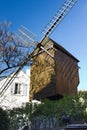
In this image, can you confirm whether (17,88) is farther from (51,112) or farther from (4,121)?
(51,112)

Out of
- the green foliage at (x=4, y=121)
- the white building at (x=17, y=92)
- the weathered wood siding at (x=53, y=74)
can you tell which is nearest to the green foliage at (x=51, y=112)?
the green foliage at (x=4, y=121)

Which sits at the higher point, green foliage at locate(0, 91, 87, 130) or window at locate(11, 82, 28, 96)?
window at locate(11, 82, 28, 96)

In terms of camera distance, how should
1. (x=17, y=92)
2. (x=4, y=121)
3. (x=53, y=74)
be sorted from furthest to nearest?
(x=17, y=92)
(x=53, y=74)
(x=4, y=121)

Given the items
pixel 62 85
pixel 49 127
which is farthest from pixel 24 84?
pixel 49 127

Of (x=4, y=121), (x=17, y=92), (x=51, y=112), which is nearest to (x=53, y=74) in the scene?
(x=51, y=112)

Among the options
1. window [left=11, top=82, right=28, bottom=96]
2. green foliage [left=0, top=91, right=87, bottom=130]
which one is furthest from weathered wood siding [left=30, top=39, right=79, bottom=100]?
window [left=11, top=82, right=28, bottom=96]

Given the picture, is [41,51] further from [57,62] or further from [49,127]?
[49,127]

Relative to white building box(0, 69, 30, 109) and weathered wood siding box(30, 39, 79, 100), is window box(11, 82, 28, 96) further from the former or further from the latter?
weathered wood siding box(30, 39, 79, 100)

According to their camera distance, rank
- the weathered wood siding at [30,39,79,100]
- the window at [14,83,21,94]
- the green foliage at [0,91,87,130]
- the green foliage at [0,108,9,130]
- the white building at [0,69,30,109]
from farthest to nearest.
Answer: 1. the window at [14,83,21,94]
2. the white building at [0,69,30,109]
3. the weathered wood siding at [30,39,79,100]
4. the green foliage at [0,108,9,130]
5. the green foliage at [0,91,87,130]

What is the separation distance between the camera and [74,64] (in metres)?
30.3

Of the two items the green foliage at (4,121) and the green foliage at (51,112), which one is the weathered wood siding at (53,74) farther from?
the green foliage at (4,121)

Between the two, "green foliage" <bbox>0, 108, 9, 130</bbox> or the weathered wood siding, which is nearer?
"green foliage" <bbox>0, 108, 9, 130</bbox>

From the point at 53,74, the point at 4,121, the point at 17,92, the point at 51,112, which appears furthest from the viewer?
the point at 17,92

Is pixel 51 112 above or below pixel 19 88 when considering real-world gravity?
below
